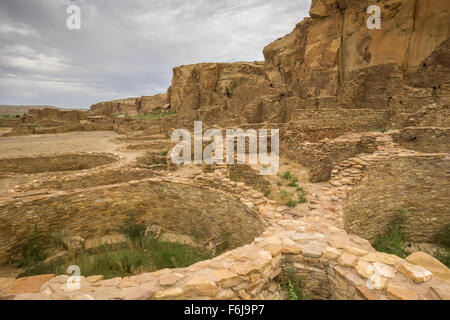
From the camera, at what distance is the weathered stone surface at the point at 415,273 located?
1928 millimetres

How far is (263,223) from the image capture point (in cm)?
369

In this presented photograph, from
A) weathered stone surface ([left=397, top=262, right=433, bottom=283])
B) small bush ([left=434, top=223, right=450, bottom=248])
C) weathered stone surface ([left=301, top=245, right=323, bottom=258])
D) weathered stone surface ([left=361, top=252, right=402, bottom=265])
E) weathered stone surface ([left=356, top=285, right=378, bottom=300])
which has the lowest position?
small bush ([left=434, top=223, right=450, bottom=248])

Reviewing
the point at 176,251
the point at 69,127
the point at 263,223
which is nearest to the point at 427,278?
the point at 263,223

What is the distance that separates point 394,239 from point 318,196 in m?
2.67

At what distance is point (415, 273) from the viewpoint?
196cm

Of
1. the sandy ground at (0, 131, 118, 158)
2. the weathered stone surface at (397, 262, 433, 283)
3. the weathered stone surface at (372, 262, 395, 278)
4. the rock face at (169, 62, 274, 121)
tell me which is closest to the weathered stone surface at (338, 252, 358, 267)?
the weathered stone surface at (372, 262, 395, 278)

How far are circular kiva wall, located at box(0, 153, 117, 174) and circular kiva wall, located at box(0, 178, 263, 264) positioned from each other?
16.0 feet

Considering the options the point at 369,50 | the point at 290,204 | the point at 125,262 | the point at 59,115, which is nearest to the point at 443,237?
the point at 290,204

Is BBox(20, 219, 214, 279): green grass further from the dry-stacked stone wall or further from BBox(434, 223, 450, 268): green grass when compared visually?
the dry-stacked stone wall

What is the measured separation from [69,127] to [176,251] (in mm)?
27030

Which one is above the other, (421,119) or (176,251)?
(421,119)

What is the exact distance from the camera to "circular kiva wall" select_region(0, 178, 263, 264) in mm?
4664

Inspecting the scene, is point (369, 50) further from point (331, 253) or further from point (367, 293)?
point (367, 293)
